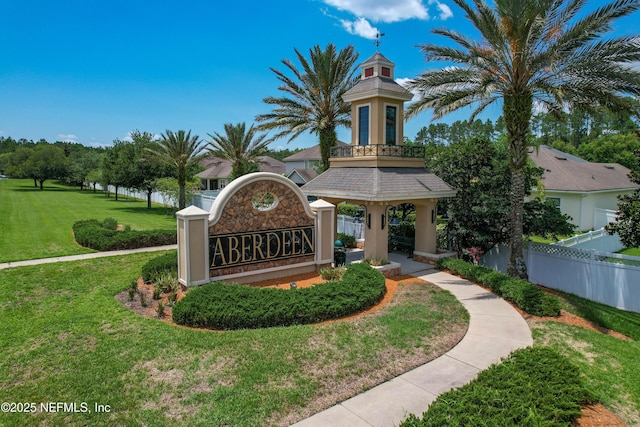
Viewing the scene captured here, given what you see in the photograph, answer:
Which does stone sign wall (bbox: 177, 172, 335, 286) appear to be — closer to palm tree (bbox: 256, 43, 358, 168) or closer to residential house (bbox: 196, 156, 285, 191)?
palm tree (bbox: 256, 43, 358, 168)

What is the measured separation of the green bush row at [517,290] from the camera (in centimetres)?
1065

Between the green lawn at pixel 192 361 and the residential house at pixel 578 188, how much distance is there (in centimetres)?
2080

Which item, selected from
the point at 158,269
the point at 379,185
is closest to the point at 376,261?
the point at 379,185

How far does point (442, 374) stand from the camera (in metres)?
7.23

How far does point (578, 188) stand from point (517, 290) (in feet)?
65.4

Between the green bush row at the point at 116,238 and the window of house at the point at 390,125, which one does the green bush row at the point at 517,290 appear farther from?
the green bush row at the point at 116,238

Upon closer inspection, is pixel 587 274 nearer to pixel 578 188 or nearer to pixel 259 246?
pixel 259 246

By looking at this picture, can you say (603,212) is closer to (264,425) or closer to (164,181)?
(264,425)

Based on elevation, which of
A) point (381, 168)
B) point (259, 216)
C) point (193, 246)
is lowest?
point (193, 246)

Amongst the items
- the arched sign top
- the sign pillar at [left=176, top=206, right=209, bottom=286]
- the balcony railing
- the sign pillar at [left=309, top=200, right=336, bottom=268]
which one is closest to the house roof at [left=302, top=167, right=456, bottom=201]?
the balcony railing

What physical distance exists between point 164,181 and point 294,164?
24997mm

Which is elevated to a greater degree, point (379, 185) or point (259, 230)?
point (379, 185)

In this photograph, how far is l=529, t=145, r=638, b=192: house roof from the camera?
27.7m

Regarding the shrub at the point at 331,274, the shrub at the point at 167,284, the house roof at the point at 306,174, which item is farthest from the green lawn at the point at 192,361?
the house roof at the point at 306,174
